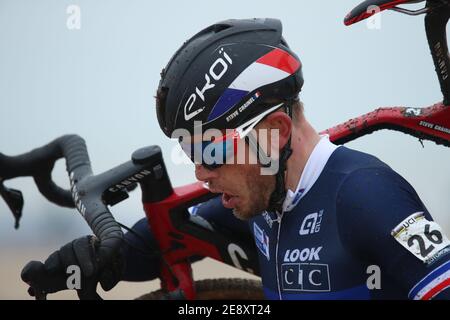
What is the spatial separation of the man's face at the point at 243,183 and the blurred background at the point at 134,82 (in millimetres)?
2117

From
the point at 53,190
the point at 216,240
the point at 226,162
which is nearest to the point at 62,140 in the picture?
the point at 53,190

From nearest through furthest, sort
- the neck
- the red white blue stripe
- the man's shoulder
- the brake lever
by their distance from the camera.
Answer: the red white blue stripe < the man's shoulder < the neck < the brake lever

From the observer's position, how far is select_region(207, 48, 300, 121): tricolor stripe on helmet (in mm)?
2125

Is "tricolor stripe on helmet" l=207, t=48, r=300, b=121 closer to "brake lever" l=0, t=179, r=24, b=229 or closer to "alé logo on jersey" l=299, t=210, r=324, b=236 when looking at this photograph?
"alé logo on jersey" l=299, t=210, r=324, b=236

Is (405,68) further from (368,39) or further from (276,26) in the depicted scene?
(276,26)

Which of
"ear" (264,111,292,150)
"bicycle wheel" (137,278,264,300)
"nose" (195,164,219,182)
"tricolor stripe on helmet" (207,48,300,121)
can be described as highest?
"tricolor stripe on helmet" (207,48,300,121)

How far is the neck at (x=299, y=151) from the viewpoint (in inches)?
88.0

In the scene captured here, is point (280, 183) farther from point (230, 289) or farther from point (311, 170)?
point (230, 289)

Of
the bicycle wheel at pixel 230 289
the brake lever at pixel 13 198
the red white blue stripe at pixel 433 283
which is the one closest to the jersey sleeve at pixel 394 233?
the red white blue stripe at pixel 433 283

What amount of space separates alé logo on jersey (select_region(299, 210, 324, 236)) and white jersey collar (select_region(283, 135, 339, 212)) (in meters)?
0.07

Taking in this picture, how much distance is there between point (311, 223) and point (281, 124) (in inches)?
11.1

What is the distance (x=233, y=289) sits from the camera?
3.08 metres

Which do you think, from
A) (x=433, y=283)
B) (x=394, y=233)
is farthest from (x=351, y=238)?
(x=433, y=283)

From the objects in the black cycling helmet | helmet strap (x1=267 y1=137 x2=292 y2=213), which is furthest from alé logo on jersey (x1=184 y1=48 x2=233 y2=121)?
helmet strap (x1=267 y1=137 x2=292 y2=213)
